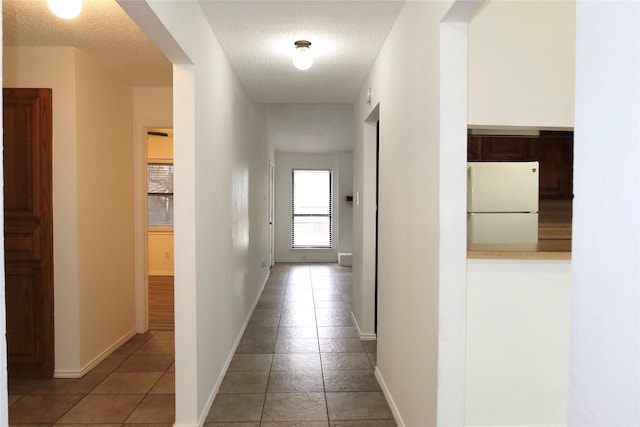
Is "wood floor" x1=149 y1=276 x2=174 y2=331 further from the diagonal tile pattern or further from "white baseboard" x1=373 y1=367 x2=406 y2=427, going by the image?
"white baseboard" x1=373 y1=367 x2=406 y2=427

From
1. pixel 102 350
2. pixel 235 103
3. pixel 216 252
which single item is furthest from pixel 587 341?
pixel 102 350

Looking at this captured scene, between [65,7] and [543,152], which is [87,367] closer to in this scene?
[65,7]

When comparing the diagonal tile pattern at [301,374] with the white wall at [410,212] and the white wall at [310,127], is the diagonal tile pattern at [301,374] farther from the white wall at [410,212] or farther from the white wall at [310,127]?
the white wall at [310,127]

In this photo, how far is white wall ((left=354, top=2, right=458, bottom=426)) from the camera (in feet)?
6.24

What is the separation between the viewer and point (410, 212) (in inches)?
90.7

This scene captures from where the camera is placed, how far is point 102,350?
3.62m

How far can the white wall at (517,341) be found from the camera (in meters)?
2.18

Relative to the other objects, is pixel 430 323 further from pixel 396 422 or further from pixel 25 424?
pixel 25 424

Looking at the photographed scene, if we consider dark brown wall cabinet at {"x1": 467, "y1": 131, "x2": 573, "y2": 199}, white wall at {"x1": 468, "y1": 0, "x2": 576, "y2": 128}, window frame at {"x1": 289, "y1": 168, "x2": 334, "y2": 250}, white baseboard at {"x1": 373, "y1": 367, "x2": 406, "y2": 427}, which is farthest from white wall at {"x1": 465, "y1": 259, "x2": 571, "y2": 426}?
window frame at {"x1": 289, "y1": 168, "x2": 334, "y2": 250}

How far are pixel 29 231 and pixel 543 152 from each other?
4983 mm

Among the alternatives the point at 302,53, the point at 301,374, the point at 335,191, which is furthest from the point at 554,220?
the point at 335,191

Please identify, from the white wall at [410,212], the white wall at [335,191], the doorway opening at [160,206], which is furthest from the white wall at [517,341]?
the white wall at [335,191]

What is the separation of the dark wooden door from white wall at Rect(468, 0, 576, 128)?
2968mm

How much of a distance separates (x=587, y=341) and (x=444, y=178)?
44.2 inches
